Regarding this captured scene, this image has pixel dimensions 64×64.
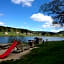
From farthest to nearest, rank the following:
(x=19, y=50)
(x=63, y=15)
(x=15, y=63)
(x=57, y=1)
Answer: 1. (x=57, y=1)
2. (x=63, y=15)
3. (x=19, y=50)
4. (x=15, y=63)

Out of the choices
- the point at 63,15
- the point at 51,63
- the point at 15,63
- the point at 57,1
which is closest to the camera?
the point at 51,63

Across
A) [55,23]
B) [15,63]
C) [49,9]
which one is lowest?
[15,63]

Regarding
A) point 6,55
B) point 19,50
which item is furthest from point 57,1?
point 6,55

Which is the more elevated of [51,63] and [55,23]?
[55,23]

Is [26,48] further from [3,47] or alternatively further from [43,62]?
[43,62]

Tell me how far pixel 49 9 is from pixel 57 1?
2.55 metres

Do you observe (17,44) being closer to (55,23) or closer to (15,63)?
(15,63)

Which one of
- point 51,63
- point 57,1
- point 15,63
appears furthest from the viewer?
point 57,1

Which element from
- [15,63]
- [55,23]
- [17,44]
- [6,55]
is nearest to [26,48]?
[17,44]

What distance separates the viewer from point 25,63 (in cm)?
1586

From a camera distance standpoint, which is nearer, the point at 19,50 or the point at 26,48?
the point at 19,50

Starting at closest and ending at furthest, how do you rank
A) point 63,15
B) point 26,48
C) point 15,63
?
point 15,63 → point 26,48 → point 63,15

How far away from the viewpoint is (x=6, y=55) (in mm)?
20469

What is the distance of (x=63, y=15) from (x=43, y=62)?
18.7 metres
